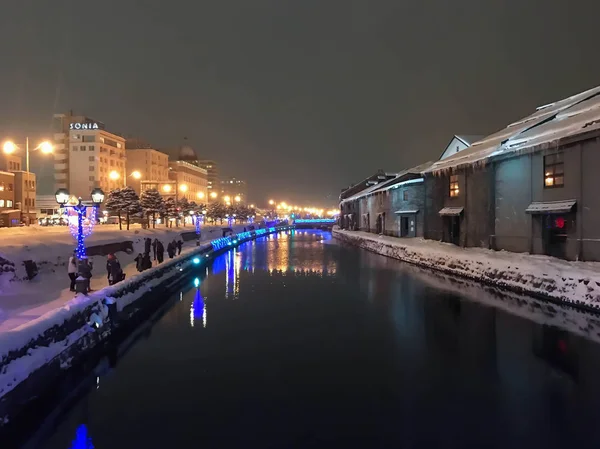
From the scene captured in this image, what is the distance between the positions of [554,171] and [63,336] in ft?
75.3

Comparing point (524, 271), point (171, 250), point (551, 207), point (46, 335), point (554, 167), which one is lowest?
point (46, 335)

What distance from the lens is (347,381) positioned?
974 cm

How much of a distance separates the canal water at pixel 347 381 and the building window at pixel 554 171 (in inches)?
353

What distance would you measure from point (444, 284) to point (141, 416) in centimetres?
1839

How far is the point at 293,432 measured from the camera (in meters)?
7.42

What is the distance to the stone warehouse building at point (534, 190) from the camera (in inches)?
832

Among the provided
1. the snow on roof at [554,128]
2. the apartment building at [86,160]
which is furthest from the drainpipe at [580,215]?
the apartment building at [86,160]

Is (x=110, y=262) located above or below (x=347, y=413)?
above

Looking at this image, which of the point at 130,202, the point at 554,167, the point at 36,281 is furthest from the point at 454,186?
the point at 130,202

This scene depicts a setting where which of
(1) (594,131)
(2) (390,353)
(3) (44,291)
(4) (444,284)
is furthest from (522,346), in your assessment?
(3) (44,291)

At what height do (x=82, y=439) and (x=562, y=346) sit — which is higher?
(x=562, y=346)

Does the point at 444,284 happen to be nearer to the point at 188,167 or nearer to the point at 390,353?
the point at 390,353

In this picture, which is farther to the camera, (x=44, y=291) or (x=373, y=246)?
(x=373, y=246)

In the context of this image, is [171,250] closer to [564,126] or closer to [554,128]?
[554,128]
